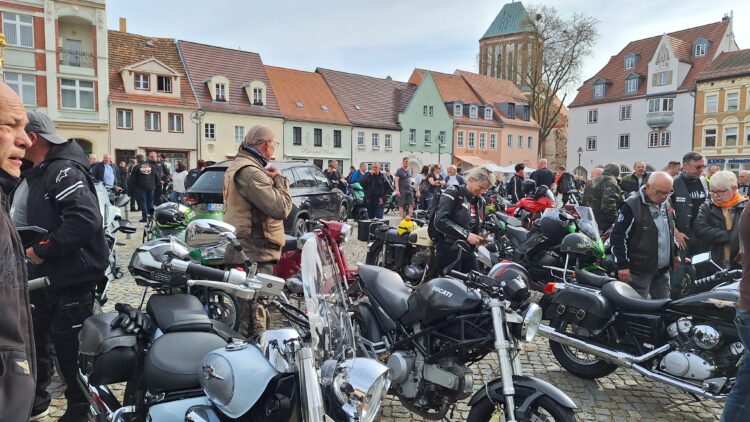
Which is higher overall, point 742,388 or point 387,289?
point 387,289

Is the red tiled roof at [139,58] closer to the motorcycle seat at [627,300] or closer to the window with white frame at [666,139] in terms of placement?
the motorcycle seat at [627,300]

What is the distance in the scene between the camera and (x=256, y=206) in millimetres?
3979

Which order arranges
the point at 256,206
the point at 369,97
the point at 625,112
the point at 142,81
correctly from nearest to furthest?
the point at 256,206, the point at 142,81, the point at 369,97, the point at 625,112

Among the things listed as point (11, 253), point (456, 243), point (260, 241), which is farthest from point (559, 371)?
point (11, 253)

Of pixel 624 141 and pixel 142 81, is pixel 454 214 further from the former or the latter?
pixel 624 141

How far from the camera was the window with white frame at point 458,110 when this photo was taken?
47.5 meters

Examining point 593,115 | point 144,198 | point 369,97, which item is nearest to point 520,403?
point 144,198

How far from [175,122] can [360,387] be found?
110 ft

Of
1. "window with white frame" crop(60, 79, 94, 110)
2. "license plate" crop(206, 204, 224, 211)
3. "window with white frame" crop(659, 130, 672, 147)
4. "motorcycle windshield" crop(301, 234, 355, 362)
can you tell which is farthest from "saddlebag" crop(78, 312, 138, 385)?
"window with white frame" crop(659, 130, 672, 147)

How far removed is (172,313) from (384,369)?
1.19m

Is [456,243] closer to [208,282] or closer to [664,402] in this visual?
[664,402]

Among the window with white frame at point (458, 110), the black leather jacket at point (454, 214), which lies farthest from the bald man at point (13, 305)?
the window with white frame at point (458, 110)

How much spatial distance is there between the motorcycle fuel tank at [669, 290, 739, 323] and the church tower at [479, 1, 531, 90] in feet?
164

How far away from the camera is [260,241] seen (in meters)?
4.10
